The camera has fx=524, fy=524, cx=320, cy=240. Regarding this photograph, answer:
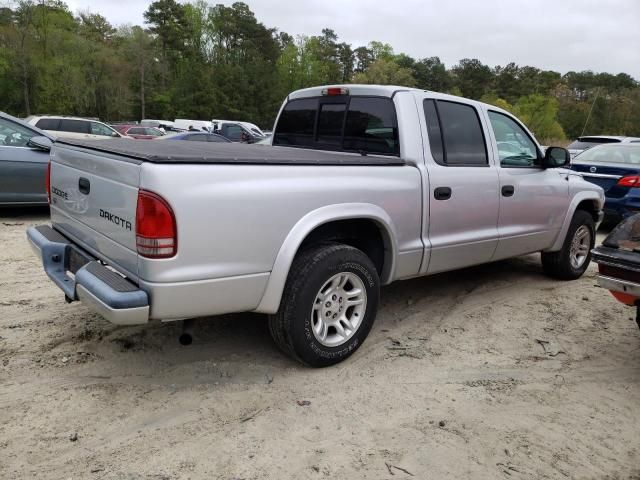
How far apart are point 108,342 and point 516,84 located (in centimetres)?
8773

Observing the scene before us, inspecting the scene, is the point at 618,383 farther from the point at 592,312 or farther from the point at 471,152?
the point at 471,152

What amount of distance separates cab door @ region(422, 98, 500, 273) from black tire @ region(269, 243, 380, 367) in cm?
80

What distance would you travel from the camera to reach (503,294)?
521 cm

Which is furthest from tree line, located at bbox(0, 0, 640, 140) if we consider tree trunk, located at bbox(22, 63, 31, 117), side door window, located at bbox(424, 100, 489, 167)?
side door window, located at bbox(424, 100, 489, 167)

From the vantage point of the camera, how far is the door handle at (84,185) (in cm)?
321

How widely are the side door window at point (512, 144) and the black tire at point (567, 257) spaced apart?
3.23ft

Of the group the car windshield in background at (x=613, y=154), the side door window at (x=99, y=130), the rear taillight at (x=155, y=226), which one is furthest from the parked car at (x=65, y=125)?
the rear taillight at (x=155, y=226)

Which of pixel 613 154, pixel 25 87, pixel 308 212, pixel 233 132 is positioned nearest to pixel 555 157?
pixel 308 212

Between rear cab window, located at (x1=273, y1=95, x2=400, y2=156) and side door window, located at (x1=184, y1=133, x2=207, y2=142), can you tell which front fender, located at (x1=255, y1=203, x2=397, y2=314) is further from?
side door window, located at (x1=184, y1=133, x2=207, y2=142)

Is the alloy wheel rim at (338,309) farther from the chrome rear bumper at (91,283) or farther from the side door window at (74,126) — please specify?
the side door window at (74,126)

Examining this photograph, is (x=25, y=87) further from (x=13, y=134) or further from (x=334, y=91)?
(x=334, y=91)

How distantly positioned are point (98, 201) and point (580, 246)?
5014mm

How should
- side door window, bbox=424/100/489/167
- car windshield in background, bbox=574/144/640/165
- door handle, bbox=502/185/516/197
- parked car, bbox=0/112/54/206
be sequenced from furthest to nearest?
car windshield in background, bbox=574/144/640/165, parked car, bbox=0/112/54/206, door handle, bbox=502/185/516/197, side door window, bbox=424/100/489/167

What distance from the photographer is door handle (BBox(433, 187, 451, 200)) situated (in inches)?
154
